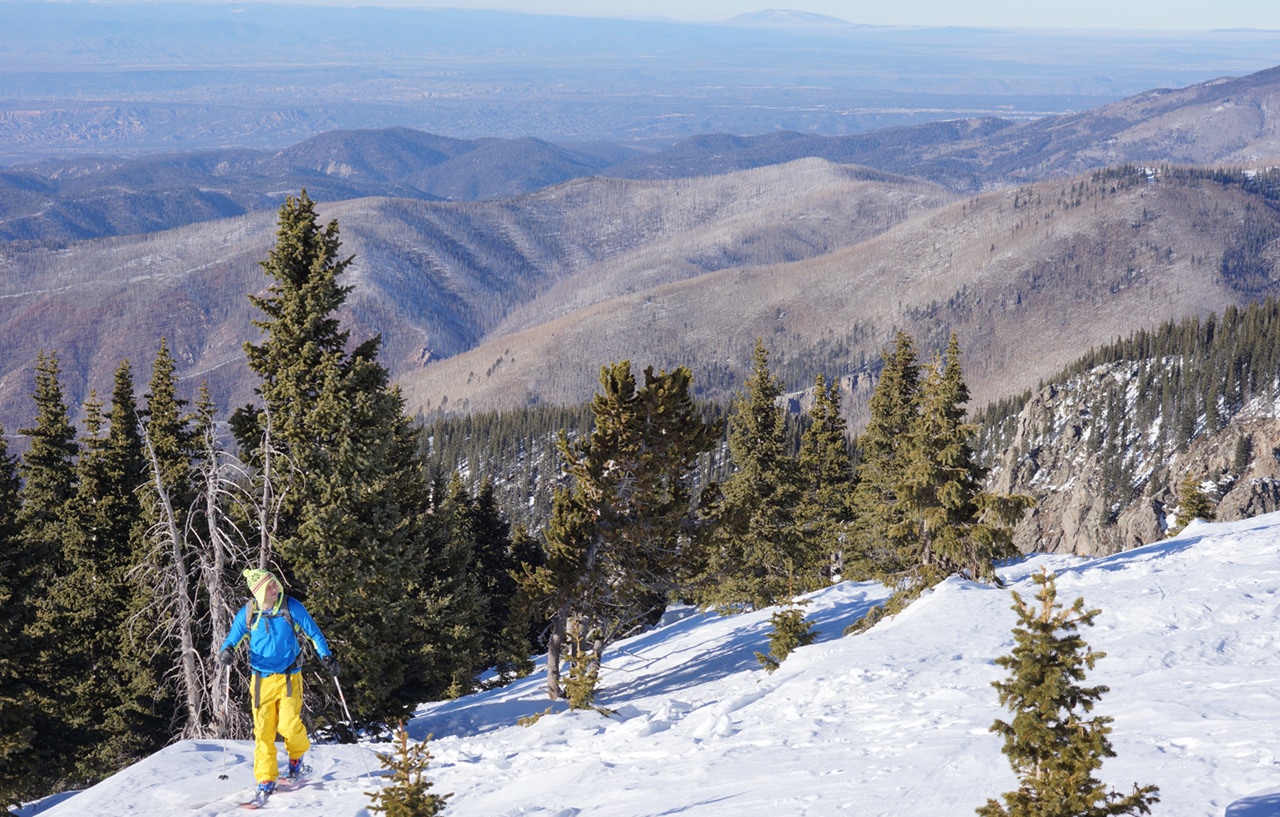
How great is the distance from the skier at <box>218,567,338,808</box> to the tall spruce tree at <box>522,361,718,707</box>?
32.2 feet

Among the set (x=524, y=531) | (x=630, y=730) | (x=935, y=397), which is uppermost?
(x=935, y=397)

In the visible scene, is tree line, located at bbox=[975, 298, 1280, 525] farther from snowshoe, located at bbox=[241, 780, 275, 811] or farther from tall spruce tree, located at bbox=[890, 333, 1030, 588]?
snowshoe, located at bbox=[241, 780, 275, 811]

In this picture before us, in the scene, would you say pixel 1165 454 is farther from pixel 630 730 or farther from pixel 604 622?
pixel 630 730

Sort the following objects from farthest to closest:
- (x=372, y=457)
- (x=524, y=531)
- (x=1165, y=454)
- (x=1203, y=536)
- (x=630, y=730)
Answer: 1. (x=1165, y=454)
2. (x=524, y=531)
3. (x=1203, y=536)
4. (x=372, y=457)
5. (x=630, y=730)

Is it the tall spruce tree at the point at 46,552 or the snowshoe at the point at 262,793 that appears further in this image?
the tall spruce tree at the point at 46,552

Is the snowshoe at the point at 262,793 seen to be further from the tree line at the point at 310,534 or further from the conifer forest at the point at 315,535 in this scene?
the tree line at the point at 310,534

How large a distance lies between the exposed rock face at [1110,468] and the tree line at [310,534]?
5978 cm

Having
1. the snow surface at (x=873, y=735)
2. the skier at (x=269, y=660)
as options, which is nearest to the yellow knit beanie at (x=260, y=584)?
the skier at (x=269, y=660)

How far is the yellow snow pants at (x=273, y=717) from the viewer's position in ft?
42.7

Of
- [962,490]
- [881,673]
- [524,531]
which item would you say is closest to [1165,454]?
[524,531]

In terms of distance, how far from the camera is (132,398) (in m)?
27.4

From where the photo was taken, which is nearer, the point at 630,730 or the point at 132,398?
the point at 630,730

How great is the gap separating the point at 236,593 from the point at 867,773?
41.2ft

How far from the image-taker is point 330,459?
70.7 feet
